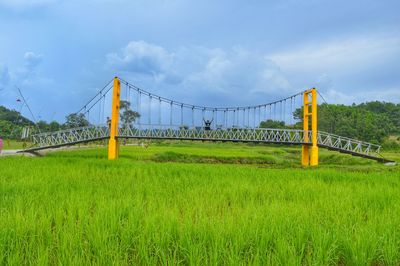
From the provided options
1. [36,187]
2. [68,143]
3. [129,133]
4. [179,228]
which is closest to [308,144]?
[129,133]

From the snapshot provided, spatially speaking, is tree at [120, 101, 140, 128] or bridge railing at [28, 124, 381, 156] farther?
tree at [120, 101, 140, 128]

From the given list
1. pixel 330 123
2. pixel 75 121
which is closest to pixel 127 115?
pixel 75 121

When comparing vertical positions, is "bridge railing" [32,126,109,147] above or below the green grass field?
above

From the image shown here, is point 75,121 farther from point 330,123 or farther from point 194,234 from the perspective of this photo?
point 194,234

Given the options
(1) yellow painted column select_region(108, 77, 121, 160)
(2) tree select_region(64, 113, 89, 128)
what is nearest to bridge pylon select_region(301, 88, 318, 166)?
(1) yellow painted column select_region(108, 77, 121, 160)

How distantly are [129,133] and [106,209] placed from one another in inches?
→ 944

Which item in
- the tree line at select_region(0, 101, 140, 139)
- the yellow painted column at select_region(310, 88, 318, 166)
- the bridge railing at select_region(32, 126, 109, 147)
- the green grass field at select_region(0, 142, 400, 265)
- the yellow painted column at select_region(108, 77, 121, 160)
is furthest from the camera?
the tree line at select_region(0, 101, 140, 139)

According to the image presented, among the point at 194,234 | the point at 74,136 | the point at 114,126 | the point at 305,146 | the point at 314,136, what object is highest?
the point at 114,126

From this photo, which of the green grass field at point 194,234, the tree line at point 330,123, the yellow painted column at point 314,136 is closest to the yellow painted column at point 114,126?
the yellow painted column at point 314,136

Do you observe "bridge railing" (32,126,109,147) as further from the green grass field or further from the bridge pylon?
the green grass field

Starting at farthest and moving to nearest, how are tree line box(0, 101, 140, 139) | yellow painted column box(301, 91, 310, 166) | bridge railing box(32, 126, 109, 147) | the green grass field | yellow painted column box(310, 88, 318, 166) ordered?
tree line box(0, 101, 140, 139)
bridge railing box(32, 126, 109, 147)
yellow painted column box(301, 91, 310, 166)
yellow painted column box(310, 88, 318, 166)
the green grass field

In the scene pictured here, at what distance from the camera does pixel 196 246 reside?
331cm

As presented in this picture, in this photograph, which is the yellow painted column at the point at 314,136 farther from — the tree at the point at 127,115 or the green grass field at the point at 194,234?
the tree at the point at 127,115

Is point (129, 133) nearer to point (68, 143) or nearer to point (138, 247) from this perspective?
point (68, 143)
